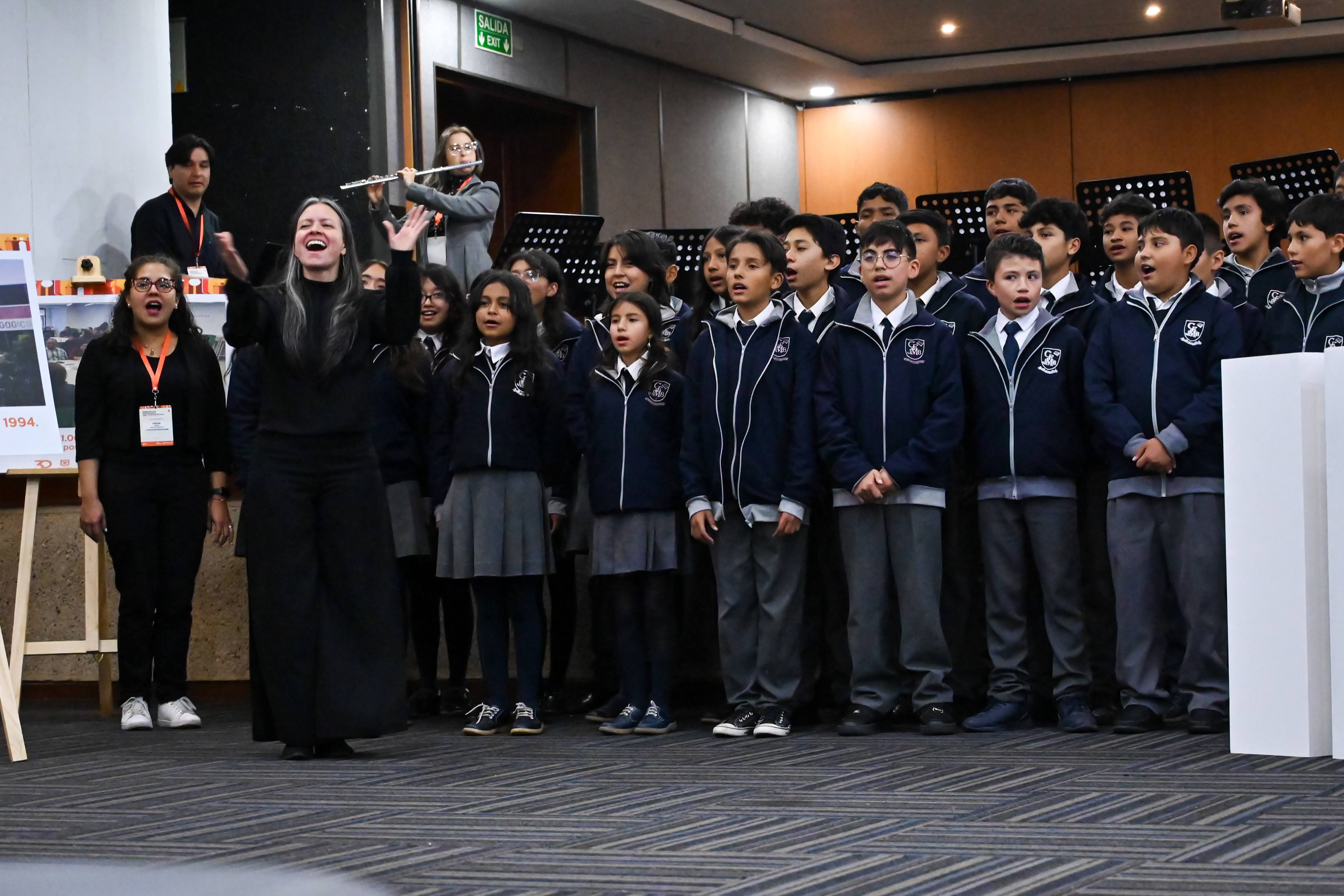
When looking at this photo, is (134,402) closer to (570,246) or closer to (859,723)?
(570,246)

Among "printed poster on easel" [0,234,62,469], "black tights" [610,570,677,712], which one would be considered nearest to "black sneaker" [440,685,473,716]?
"black tights" [610,570,677,712]

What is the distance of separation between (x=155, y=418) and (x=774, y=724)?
219cm

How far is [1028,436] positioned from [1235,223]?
4.81 ft

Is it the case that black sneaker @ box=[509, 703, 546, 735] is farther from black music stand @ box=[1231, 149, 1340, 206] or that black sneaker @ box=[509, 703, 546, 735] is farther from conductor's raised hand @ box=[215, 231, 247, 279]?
black music stand @ box=[1231, 149, 1340, 206]

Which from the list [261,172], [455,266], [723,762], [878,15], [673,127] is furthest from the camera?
[673,127]

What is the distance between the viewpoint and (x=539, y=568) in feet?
14.8

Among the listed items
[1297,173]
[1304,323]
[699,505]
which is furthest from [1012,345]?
[1297,173]

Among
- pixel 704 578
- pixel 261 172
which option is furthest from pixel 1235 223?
pixel 261 172

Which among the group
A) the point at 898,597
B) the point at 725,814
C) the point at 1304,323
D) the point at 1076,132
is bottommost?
the point at 725,814

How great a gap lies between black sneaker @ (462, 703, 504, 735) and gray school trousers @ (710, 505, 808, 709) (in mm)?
663

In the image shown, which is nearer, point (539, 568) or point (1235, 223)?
point (539, 568)

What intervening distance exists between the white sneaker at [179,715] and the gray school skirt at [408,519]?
2.64ft

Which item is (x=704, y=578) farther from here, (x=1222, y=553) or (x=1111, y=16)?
(x=1111, y=16)

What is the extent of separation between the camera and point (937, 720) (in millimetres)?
4180
